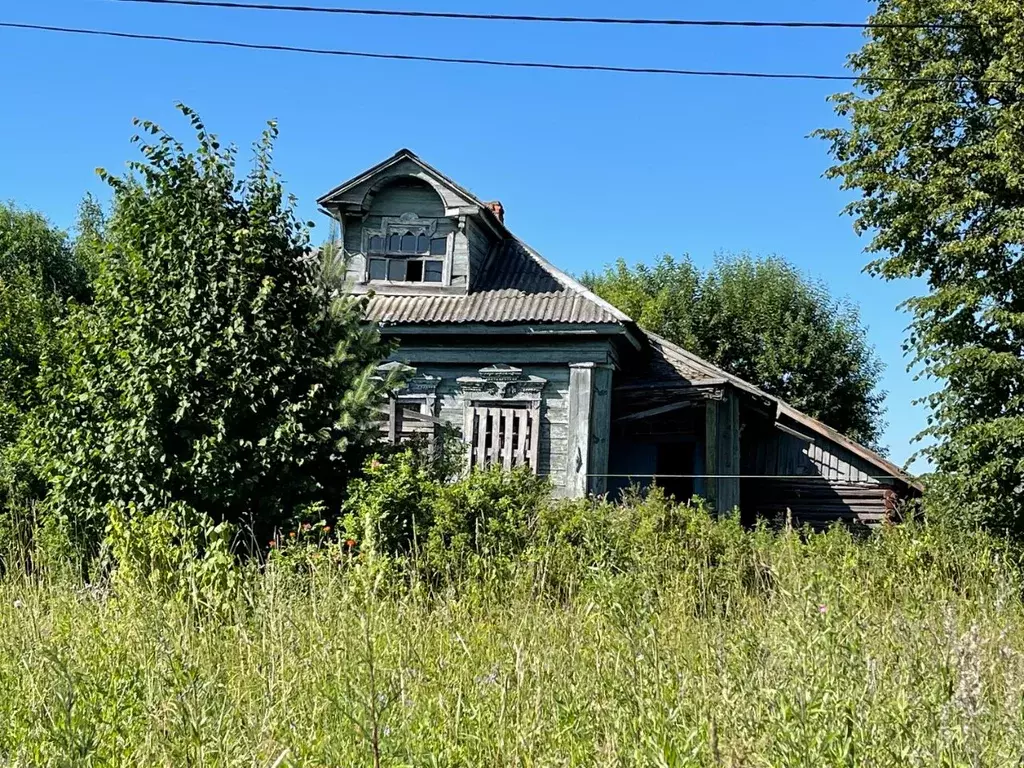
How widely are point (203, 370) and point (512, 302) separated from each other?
260 inches

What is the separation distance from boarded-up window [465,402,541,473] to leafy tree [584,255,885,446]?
53.6 feet

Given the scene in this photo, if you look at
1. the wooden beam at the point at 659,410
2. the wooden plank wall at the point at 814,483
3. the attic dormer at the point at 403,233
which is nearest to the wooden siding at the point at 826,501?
the wooden plank wall at the point at 814,483

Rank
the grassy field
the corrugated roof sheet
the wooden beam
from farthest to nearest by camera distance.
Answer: the wooden beam, the corrugated roof sheet, the grassy field

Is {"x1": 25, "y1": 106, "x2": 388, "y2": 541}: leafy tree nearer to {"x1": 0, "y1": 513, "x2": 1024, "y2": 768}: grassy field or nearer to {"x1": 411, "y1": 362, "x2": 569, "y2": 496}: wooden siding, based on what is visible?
{"x1": 0, "y1": 513, "x2": 1024, "y2": 768}: grassy field

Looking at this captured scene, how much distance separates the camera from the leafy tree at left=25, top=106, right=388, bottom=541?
859cm

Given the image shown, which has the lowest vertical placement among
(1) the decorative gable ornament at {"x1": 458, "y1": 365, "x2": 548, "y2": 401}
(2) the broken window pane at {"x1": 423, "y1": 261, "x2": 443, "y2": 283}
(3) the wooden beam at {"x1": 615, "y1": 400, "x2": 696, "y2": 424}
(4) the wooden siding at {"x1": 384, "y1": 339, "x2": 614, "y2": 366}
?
(3) the wooden beam at {"x1": 615, "y1": 400, "x2": 696, "y2": 424}

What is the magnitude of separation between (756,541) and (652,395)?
650cm

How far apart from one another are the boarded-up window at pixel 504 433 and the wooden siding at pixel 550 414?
125 millimetres

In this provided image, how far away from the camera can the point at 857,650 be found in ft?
10.3

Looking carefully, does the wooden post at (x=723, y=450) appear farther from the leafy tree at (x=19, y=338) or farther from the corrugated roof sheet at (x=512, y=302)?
the leafy tree at (x=19, y=338)

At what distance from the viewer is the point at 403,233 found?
1538cm

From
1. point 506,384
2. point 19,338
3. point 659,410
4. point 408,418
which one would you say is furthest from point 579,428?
point 19,338

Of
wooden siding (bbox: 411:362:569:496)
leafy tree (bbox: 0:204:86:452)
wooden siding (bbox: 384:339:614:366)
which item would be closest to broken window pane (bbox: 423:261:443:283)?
wooden siding (bbox: 384:339:614:366)

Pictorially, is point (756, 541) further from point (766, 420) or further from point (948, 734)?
point (766, 420)
